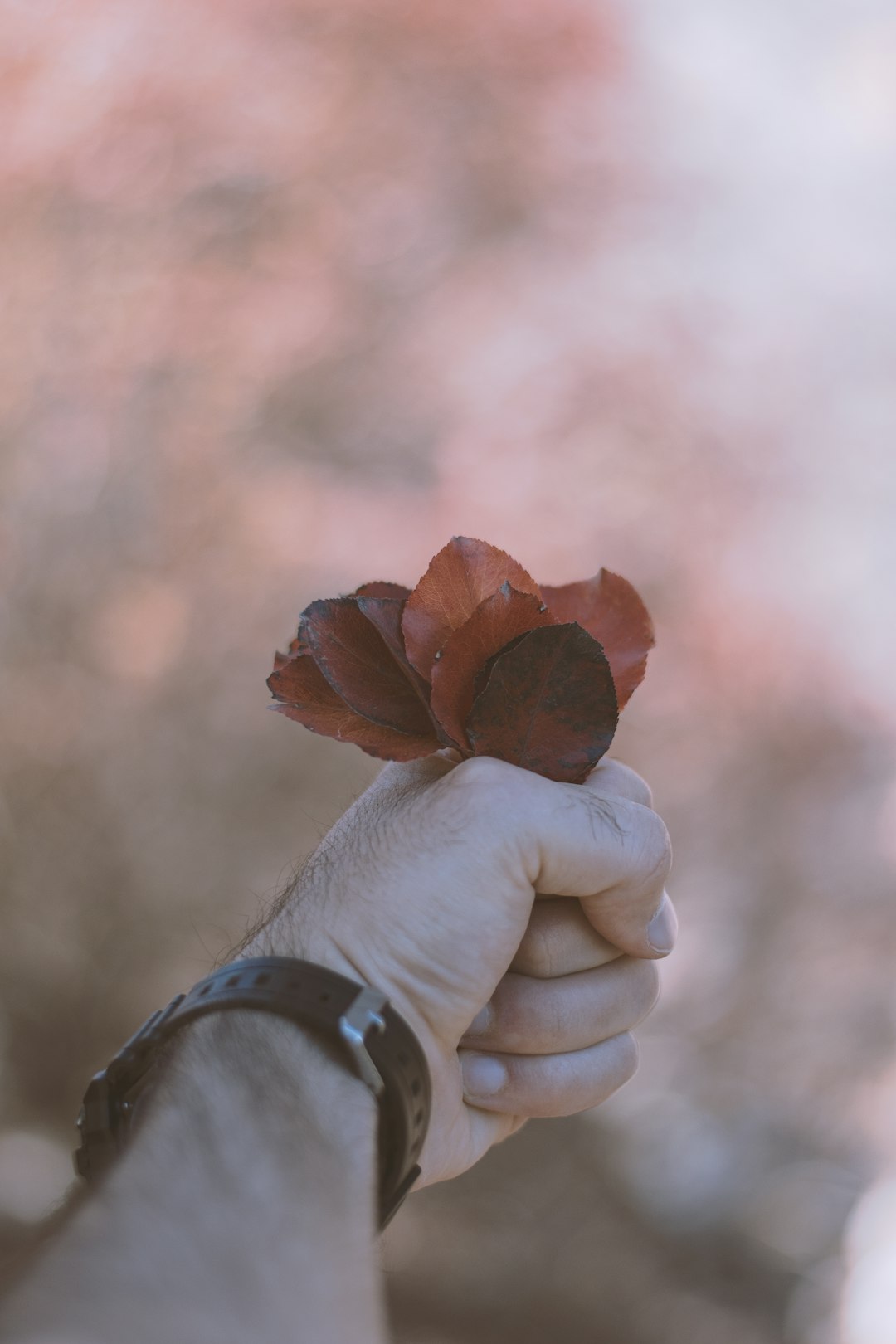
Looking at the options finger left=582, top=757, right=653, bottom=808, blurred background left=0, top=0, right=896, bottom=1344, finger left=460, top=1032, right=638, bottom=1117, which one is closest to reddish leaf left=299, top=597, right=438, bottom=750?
finger left=582, top=757, right=653, bottom=808

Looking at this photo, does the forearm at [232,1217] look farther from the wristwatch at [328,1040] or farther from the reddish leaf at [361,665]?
the reddish leaf at [361,665]

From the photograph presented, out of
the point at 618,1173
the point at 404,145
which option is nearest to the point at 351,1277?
the point at 618,1173

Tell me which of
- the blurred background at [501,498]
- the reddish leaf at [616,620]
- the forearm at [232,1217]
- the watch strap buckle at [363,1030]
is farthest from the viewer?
the blurred background at [501,498]

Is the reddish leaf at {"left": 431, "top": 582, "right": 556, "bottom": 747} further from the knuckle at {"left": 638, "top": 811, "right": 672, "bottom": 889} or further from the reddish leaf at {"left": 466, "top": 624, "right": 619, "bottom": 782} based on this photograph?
the knuckle at {"left": 638, "top": 811, "right": 672, "bottom": 889}

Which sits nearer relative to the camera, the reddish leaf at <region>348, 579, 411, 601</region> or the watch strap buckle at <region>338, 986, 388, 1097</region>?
the watch strap buckle at <region>338, 986, 388, 1097</region>

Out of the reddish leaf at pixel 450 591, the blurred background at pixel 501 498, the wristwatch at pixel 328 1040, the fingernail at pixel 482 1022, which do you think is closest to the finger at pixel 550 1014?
the fingernail at pixel 482 1022

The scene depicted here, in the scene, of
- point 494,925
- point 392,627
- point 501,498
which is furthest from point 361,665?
point 501,498

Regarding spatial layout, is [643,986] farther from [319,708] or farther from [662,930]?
[319,708]
